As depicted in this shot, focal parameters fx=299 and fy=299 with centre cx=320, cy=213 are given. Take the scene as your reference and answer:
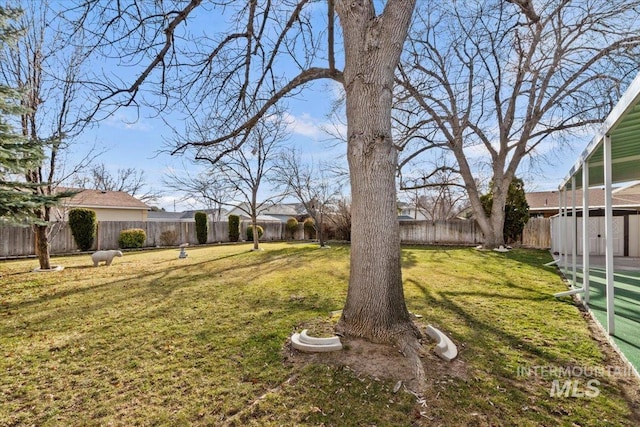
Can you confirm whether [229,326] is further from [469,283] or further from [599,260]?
[599,260]

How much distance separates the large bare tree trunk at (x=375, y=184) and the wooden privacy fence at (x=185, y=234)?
34.3 ft

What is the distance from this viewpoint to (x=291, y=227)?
65.8 feet

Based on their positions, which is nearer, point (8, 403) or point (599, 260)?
point (8, 403)

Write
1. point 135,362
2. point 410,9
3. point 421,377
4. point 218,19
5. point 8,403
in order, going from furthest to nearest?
point 218,19 → point 410,9 → point 135,362 → point 421,377 → point 8,403

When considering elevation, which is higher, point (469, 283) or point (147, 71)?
point (147, 71)

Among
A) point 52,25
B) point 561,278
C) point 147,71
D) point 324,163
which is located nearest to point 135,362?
point 147,71

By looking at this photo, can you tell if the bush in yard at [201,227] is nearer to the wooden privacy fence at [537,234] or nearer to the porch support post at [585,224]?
the wooden privacy fence at [537,234]

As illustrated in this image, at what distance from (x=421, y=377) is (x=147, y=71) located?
466cm

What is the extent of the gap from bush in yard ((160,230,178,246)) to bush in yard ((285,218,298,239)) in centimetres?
689

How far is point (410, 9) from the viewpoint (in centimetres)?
302

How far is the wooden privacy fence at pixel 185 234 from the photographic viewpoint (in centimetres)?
1081

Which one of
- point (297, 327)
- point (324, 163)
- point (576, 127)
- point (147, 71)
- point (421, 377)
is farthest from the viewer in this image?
point (324, 163)

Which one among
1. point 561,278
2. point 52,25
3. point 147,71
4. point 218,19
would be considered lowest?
point 561,278

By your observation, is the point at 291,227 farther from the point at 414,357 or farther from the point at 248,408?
the point at 248,408
